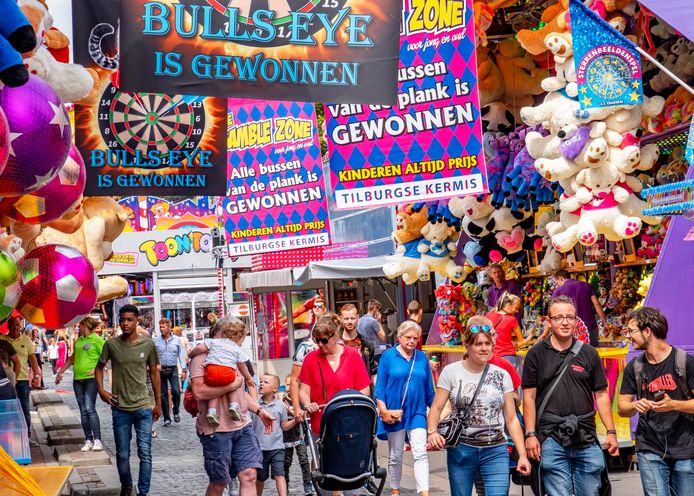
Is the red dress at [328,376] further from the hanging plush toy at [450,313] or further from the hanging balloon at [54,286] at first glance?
the hanging plush toy at [450,313]

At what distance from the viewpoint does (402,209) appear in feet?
61.1

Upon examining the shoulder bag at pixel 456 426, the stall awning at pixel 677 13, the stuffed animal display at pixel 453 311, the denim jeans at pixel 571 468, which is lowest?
the denim jeans at pixel 571 468

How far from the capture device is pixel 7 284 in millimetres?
6211

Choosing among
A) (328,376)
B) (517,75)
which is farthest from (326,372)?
(517,75)

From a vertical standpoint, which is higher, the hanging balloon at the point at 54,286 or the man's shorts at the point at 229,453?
the hanging balloon at the point at 54,286

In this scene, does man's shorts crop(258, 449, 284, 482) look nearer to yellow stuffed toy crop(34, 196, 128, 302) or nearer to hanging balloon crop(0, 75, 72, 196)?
yellow stuffed toy crop(34, 196, 128, 302)

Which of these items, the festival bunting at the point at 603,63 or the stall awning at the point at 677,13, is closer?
the stall awning at the point at 677,13

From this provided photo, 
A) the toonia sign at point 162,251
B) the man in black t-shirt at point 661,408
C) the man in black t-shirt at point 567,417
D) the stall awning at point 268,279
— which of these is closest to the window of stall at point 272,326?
the stall awning at point 268,279

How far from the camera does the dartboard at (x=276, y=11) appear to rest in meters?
8.55

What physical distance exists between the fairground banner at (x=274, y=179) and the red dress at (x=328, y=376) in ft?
25.2

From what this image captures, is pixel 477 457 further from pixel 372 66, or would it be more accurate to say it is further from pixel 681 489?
pixel 372 66

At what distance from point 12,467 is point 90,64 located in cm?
387

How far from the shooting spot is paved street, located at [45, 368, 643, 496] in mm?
11031

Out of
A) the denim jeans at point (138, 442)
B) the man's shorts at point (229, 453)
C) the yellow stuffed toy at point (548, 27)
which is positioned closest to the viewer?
the man's shorts at point (229, 453)
